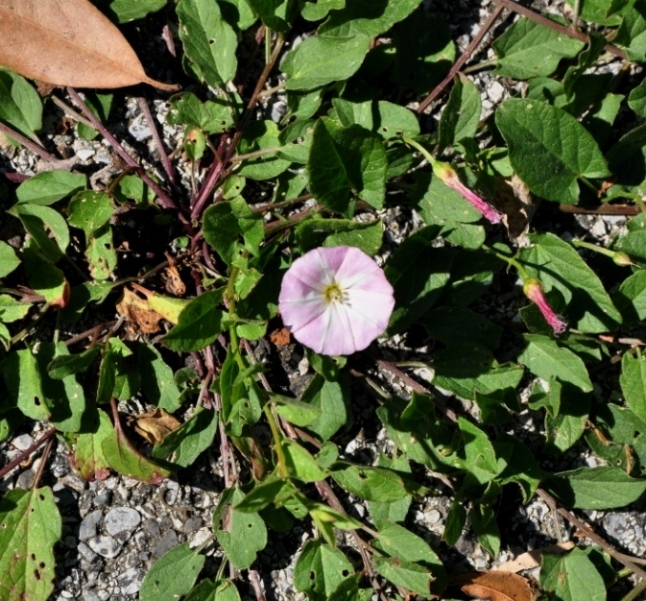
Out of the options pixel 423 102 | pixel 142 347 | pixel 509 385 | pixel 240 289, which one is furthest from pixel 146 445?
pixel 423 102

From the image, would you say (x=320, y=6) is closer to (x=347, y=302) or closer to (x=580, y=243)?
(x=347, y=302)

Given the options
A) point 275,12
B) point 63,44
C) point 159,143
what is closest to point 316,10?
point 275,12

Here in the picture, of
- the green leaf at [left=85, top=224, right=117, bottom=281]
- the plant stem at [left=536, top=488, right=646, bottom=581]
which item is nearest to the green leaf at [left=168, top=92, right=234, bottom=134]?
the green leaf at [left=85, top=224, right=117, bottom=281]

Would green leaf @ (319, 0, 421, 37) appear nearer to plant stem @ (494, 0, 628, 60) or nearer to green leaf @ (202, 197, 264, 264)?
plant stem @ (494, 0, 628, 60)

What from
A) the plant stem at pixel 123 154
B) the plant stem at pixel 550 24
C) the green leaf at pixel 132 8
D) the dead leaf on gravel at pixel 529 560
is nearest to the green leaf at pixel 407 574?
the dead leaf on gravel at pixel 529 560

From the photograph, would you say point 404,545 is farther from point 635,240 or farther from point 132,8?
point 132,8

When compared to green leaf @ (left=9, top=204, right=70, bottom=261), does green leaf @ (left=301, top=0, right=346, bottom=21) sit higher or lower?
higher
